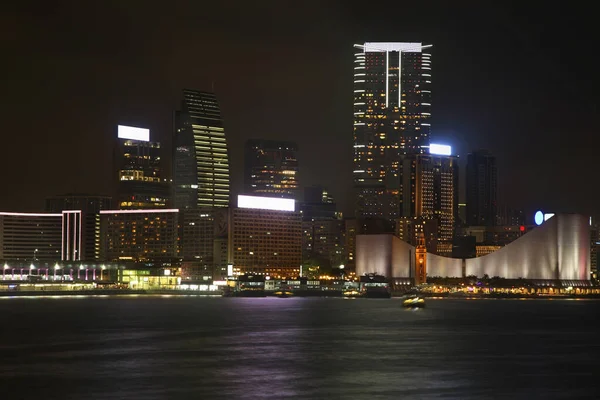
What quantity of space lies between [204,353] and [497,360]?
16.6 m

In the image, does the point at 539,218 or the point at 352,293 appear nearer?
the point at 352,293

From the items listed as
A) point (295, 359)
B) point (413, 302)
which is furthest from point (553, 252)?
point (295, 359)

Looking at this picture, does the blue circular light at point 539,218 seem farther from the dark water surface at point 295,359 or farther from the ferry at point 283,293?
the dark water surface at point 295,359

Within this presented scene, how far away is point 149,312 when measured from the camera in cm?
11456

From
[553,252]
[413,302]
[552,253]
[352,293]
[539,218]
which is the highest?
[539,218]

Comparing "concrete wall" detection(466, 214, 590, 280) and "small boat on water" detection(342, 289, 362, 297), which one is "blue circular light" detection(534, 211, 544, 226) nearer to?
"concrete wall" detection(466, 214, 590, 280)

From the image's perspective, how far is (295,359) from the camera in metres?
57.3

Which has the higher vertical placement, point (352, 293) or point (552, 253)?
point (552, 253)

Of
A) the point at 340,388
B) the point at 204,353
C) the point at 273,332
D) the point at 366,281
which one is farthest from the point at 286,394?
the point at 366,281

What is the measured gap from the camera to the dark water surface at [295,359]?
145ft

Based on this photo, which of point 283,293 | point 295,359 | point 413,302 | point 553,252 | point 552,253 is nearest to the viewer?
point 295,359

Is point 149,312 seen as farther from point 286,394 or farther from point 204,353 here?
point 286,394

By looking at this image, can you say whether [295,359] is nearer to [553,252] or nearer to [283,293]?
[283,293]

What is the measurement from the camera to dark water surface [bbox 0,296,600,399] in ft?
145
